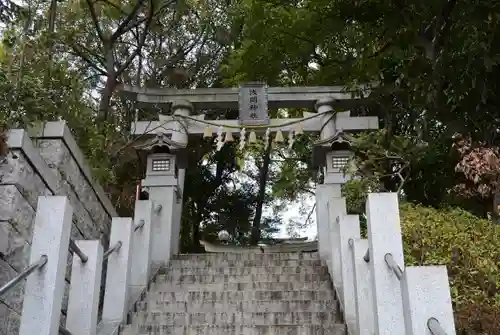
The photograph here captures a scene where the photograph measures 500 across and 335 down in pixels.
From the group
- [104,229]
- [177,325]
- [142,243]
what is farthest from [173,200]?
[177,325]

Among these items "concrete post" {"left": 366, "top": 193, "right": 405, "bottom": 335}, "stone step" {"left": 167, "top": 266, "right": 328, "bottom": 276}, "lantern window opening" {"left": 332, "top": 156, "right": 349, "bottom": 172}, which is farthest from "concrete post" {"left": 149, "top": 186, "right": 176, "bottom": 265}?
"concrete post" {"left": 366, "top": 193, "right": 405, "bottom": 335}

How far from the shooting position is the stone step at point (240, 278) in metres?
6.61

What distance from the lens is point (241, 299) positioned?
5988mm

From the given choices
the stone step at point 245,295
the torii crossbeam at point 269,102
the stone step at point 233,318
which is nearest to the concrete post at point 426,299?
the stone step at point 233,318

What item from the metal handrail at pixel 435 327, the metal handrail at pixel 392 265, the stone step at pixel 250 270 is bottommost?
the metal handrail at pixel 435 327

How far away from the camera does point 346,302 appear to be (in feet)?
17.0

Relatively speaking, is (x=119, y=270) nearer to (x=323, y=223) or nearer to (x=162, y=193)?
(x=162, y=193)

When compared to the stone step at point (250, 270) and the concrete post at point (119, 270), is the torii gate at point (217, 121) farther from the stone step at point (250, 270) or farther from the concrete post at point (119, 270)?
the concrete post at point (119, 270)

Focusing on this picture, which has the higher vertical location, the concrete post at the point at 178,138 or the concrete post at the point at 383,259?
the concrete post at the point at 178,138

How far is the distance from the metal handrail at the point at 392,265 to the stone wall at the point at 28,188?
9.81 ft

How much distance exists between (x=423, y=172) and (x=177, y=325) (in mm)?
7041

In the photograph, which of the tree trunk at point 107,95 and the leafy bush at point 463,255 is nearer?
the leafy bush at point 463,255

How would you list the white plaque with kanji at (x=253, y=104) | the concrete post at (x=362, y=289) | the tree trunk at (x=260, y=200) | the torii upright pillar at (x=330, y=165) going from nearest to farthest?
the concrete post at (x=362, y=289)
the torii upright pillar at (x=330, y=165)
the white plaque with kanji at (x=253, y=104)
the tree trunk at (x=260, y=200)

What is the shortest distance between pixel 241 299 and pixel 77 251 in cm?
233
